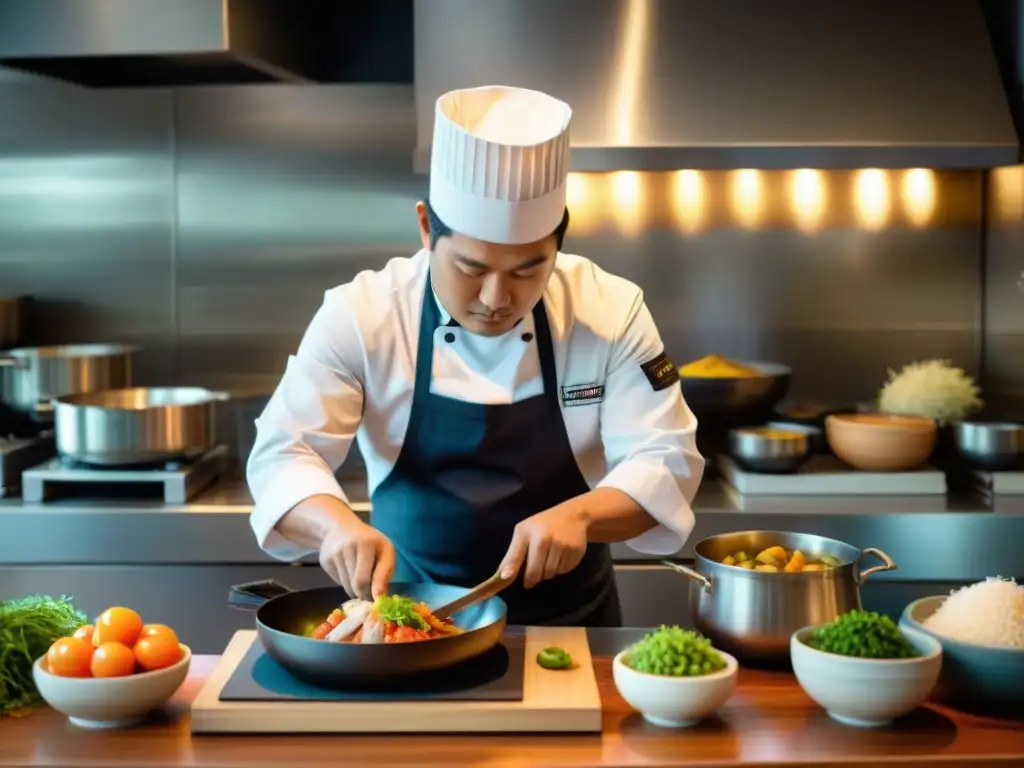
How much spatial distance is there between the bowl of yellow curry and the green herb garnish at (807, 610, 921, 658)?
1.79 m

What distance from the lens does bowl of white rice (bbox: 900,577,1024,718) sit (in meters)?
1.76

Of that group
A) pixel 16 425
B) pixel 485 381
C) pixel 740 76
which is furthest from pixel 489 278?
pixel 16 425

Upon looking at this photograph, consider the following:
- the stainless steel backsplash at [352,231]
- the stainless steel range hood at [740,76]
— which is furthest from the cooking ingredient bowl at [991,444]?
the stainless steel range hood at [740,76]

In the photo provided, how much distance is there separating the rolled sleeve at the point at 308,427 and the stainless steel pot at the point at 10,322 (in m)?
1.84

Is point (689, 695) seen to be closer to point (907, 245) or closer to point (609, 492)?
point (609, 492)

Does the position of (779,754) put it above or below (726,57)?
below

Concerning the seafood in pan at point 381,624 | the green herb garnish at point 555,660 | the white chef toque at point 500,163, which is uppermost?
the white chef toque at point 500,163

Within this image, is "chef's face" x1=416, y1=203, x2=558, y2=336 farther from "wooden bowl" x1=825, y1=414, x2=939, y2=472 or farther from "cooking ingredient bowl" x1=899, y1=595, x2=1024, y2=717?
"wooden bowl" x1=825, y1=414, x2=939, y2=472

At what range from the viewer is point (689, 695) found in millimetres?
1696

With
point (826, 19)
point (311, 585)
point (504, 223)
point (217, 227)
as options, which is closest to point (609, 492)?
point (504, 223)

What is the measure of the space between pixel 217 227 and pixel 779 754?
9.31 ft

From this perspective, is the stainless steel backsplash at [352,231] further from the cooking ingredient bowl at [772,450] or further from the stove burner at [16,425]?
the cooking ingredient bowl at [772,450]

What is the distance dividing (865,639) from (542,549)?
1.68ft

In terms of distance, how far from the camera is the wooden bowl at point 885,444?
3.38m
